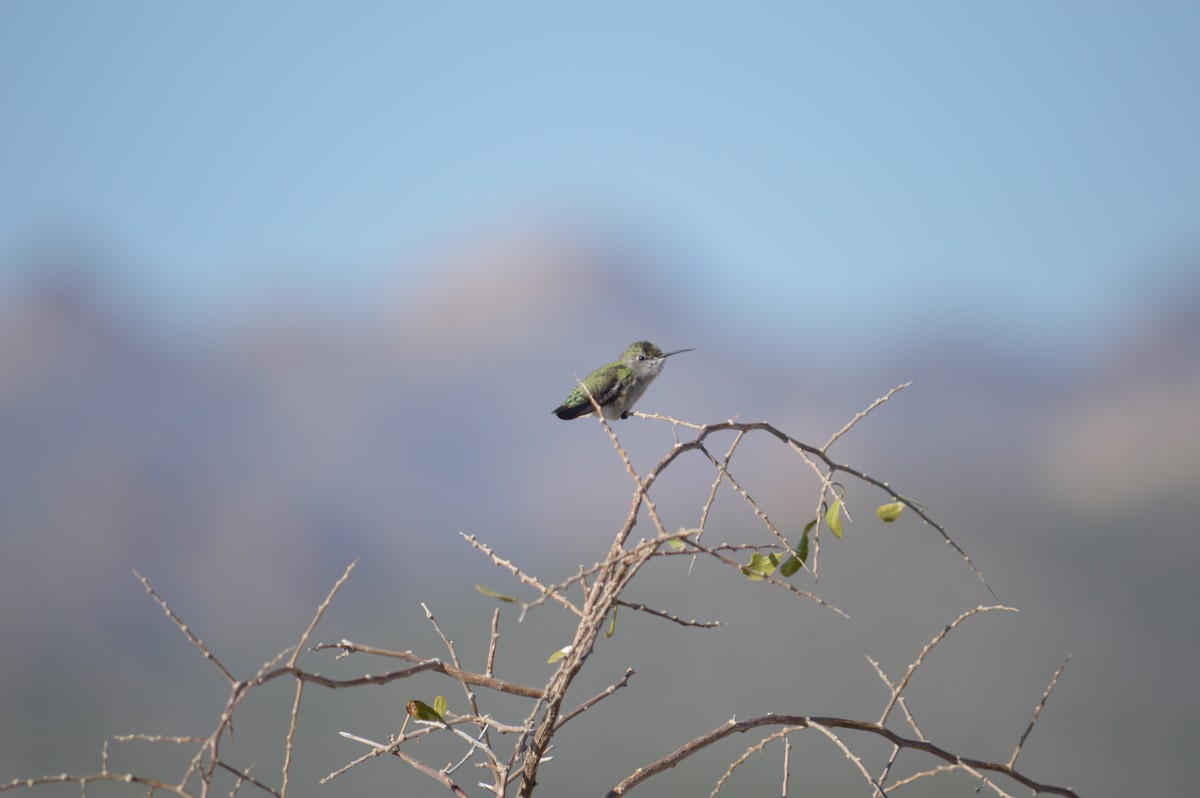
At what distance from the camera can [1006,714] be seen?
30.3m

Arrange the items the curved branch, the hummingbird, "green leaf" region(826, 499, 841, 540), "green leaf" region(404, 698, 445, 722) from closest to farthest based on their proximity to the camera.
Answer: the curved branch, "green leaf" region(404, 698, 445, 722), "green leaf" region(826, 499, 841, 540), the hummingbird

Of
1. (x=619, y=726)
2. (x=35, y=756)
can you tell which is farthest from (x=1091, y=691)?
(x=35, y=756)

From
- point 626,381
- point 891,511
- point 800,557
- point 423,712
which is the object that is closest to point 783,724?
point 800,557

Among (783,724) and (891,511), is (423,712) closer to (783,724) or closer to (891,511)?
(783,724)

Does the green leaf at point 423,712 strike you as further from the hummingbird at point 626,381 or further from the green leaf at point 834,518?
the hummingbird at point 626,381

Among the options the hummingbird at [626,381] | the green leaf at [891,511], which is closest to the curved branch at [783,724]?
the green leaf at [891,511]

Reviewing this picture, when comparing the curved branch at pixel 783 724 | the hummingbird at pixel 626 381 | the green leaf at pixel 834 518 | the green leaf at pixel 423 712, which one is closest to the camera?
the curved branch at pixel 783 724

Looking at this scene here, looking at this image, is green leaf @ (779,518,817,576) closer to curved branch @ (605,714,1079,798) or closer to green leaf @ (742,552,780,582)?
green leaf @ (742,552,780,582)

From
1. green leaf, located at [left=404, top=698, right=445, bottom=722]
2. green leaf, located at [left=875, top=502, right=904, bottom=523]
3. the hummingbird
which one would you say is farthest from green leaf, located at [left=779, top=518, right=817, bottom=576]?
the hummingbird

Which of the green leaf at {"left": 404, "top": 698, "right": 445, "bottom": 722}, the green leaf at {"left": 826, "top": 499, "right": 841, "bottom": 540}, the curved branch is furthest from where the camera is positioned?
the green leaf at {"left": 826, "top": 499, "right": 841, "bottom": 540}

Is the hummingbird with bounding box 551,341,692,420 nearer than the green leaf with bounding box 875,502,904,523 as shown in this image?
No

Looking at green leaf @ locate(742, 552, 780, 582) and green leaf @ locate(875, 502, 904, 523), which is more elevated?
green leaf @ locate(875, 502, 904, 523)

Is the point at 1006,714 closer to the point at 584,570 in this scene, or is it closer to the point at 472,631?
the point at 472,631

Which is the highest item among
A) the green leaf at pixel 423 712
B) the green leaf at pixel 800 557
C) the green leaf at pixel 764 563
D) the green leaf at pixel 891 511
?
the green leaf at pixel 891 511
